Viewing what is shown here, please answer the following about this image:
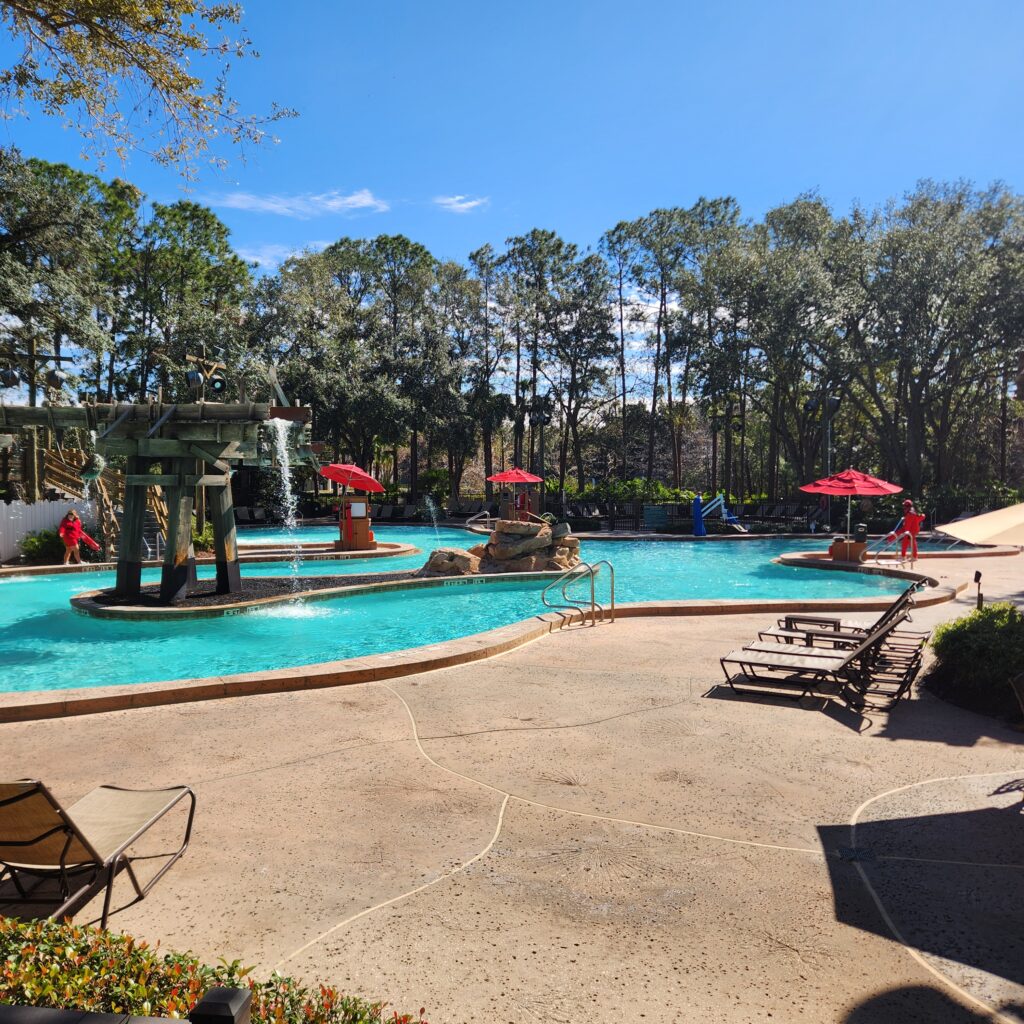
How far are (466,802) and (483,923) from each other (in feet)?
4.24

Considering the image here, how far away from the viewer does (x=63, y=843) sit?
10.4 feet

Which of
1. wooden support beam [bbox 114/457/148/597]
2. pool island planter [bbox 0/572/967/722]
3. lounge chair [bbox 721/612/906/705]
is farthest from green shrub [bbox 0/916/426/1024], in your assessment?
wooden support beam [bbox 114/457/148/597]

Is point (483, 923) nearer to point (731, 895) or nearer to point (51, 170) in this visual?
point (731, 895)

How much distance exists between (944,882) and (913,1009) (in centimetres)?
110

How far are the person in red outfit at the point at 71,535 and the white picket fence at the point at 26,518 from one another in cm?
146

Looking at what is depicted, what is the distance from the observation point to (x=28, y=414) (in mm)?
12922

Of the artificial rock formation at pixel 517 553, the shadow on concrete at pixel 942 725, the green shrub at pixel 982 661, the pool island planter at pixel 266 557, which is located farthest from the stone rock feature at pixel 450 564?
the shadow on concrete at pixel 942 725

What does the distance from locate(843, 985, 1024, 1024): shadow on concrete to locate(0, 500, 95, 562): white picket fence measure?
68.5 feet

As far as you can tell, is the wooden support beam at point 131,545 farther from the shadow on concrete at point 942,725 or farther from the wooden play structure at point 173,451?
the shadow on concrete at point 942,725

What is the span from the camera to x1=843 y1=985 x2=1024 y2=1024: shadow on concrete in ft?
8.69

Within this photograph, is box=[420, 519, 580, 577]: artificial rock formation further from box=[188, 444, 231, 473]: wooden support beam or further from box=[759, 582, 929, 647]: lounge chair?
box=[759, 582, 929, 647]: lounge chair

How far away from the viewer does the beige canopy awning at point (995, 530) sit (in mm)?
5422

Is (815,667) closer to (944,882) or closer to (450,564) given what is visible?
(944,882)

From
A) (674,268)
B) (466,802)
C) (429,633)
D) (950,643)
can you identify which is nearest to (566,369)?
(674,268)
